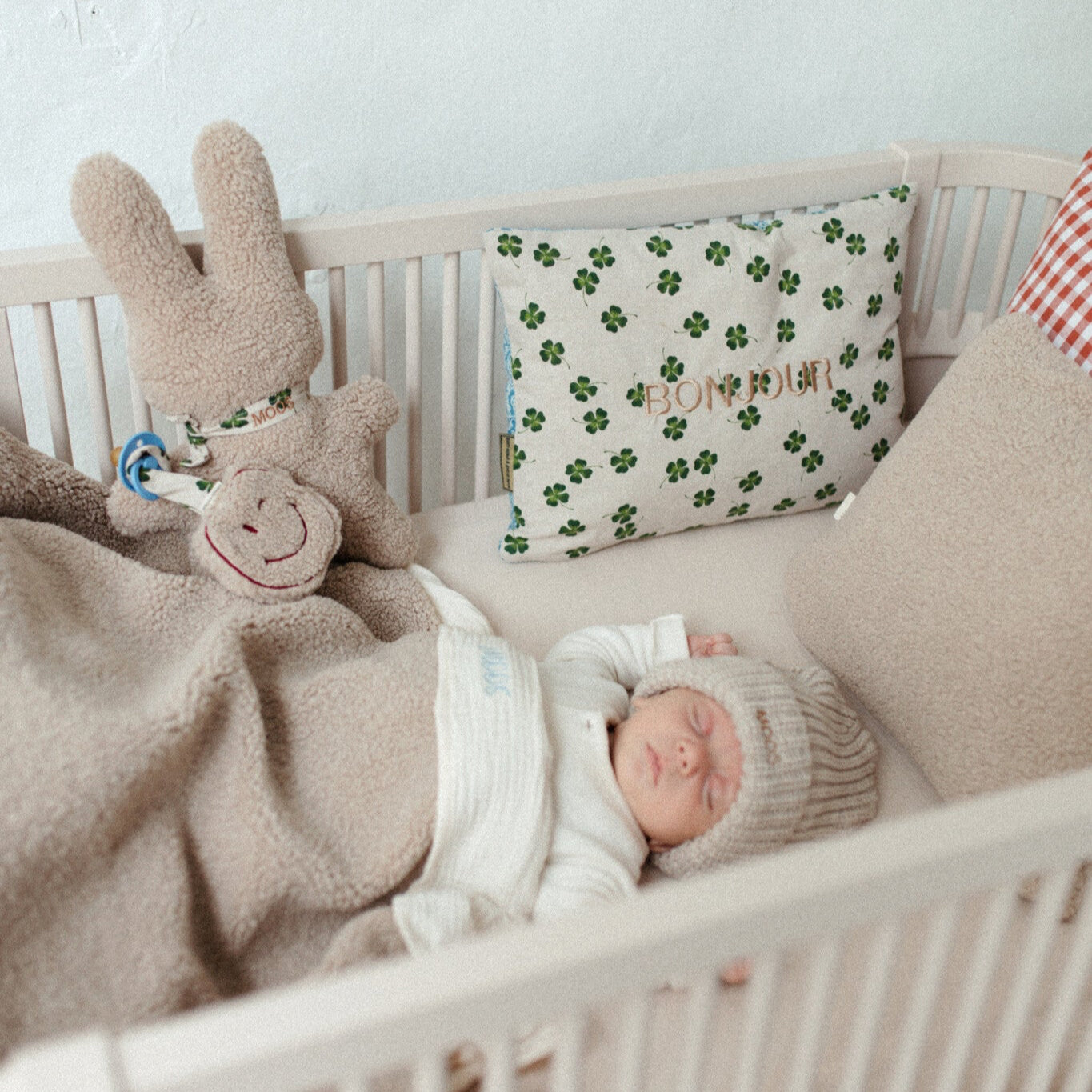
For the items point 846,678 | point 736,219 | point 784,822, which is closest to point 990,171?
point 736,219

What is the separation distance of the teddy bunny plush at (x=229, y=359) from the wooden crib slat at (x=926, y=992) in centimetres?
61

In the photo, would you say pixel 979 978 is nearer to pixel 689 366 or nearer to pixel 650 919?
pixel 650 919

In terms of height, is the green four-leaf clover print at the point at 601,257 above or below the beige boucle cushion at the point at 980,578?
above

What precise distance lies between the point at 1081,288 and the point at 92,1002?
0.98m

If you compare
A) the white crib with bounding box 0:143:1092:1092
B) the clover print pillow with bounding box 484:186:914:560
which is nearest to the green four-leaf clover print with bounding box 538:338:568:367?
the clover print pillow with bounding box 484:186:914:560

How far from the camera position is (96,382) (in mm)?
1084

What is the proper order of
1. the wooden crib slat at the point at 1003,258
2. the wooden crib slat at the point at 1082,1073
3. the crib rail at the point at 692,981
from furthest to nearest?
1. the wooden crib slat at the point at 1003,258
2. the wooden crib slat at the point at 1082,1073
3. the crib rail at the point at 692,981

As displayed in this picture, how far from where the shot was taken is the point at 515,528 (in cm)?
123

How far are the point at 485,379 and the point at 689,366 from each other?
22 centimetres

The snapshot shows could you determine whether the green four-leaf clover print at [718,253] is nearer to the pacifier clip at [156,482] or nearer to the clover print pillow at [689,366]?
the clover print pillow at [689,366]

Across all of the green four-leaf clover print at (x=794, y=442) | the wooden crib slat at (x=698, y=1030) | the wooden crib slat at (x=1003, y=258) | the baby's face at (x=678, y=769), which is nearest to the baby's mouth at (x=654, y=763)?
the baby's face at (x=678, y=769)

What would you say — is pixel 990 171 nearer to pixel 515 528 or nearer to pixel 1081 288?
pixel 1081 288

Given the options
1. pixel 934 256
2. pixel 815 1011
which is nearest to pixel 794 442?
pixel 934 256

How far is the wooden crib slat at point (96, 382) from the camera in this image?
105cm
